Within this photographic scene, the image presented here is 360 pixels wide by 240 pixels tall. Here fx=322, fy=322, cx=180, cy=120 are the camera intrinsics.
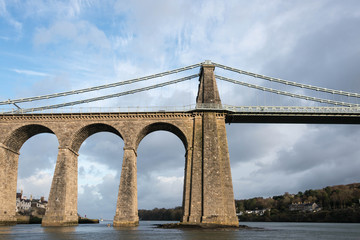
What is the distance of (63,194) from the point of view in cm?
3512

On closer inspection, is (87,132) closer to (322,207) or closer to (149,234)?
(149,234)

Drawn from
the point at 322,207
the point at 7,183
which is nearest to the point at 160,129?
the point at 7,183

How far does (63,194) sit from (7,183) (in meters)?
8.13

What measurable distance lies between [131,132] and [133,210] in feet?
28.4

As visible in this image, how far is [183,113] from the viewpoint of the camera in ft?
123

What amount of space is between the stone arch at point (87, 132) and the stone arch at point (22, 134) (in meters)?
3.25

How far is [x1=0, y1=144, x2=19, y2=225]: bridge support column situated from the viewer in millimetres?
36812

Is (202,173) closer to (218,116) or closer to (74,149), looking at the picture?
(218,116)

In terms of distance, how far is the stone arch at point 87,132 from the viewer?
3784cm

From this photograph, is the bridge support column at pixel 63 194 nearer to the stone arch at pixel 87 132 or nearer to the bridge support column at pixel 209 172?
the stone arch at pixel 87 132

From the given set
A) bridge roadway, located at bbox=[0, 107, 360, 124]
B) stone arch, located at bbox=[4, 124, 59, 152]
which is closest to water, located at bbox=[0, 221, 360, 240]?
stone arch, located at bbox=[4, 124, 59, 152]

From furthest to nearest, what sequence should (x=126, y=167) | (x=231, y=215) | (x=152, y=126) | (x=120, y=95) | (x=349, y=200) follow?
(x=349, y=200), (x=120, y=95), (x=152, y=126), (x=126, y=167), (x=231, y=215)

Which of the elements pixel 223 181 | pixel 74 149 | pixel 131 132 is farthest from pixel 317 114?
pixel 74 149

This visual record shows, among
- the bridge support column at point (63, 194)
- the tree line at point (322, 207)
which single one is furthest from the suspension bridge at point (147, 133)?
the tree line at point (322, 207)
